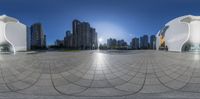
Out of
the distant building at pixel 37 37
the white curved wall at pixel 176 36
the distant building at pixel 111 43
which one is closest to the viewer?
the white curved wall at pixel 176 36

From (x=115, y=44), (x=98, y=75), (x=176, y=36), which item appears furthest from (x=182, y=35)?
(x=98, y=75)

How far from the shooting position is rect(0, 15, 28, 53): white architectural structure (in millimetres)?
2574

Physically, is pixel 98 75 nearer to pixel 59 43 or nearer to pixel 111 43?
pixel 111 43

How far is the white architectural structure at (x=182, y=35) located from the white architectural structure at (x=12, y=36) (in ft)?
7.69

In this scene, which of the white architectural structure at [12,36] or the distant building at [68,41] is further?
the distant building at [68,41]

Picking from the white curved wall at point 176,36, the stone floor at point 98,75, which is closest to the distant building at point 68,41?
the stone floor at point 98,75

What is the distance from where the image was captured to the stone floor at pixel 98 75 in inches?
113

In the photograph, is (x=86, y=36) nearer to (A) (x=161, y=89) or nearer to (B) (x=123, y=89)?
(B) (x=123, y=89)

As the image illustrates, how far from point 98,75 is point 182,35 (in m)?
1.62

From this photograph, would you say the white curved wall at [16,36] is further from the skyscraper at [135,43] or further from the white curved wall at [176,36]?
the white curved wall at [176,36]

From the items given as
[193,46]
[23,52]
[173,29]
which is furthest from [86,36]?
[193,46]

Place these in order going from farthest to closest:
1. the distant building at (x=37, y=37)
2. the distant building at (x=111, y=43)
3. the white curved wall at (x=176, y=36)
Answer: the distant building at (x=111, y=43), the distant building at (x=37, y=37), the white curved wall at (x=176, y=36)

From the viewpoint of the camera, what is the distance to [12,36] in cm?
260

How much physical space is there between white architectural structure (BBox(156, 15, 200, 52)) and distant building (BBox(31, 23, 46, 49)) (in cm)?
204
